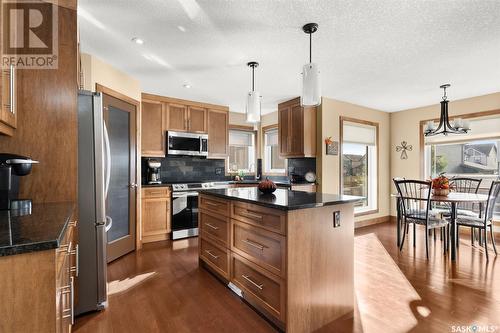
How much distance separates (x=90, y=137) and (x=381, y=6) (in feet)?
8.12

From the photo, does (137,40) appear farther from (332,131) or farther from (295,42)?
(332,131)

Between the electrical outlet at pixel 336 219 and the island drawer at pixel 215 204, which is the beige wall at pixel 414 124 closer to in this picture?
the electrical outlet at pixel 336 219

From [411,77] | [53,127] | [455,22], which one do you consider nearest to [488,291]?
[455,22]

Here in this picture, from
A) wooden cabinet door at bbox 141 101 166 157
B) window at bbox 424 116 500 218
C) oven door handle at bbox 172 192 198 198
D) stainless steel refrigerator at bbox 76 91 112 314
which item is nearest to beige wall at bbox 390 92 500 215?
window at bbox 424 116 500 218

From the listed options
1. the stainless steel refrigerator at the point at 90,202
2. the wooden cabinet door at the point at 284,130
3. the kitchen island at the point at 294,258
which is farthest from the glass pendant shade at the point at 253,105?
the wooden cabinet door at the point at 284,130

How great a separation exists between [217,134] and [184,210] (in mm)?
1596

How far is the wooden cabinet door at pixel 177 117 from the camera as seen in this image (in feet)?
14.8

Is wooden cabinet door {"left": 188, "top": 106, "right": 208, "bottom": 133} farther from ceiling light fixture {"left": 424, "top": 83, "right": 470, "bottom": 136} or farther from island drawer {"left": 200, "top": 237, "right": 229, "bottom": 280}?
ceiling light fixture {"left": 424, "top": 83, "right": 470, "bottom": 136}

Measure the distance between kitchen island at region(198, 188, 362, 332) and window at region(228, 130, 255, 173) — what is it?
361 centimetres

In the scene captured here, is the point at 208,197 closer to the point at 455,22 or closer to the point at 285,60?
the point at 285,60

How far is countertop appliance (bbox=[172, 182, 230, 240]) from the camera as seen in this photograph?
4215 millimetres

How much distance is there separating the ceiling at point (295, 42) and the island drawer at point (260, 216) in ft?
5.16

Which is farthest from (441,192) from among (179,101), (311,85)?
(179,101)

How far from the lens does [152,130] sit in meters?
4.32
